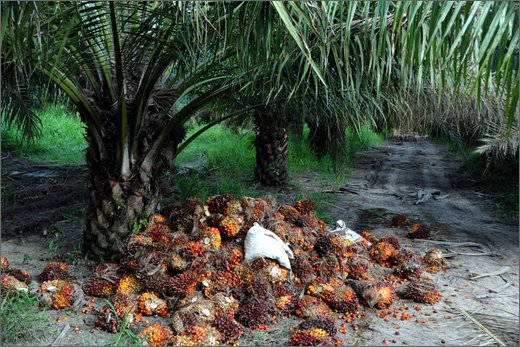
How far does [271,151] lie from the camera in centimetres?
652

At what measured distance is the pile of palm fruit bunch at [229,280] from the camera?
238 centimetres

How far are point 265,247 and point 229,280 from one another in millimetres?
332

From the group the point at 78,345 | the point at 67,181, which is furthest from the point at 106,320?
the point at 67,181

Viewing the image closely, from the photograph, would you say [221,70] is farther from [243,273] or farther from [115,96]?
[243,273]

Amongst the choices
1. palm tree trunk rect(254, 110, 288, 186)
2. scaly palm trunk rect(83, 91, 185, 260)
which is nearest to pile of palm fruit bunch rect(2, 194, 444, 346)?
scaly palm trunk rect(83, 91, 185, 260)

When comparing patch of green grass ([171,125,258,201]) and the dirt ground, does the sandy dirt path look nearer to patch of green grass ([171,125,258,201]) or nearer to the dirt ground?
the dirt ground

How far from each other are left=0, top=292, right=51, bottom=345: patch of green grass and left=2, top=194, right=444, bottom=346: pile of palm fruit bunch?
0.68 ft

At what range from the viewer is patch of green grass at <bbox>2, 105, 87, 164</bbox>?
896cm

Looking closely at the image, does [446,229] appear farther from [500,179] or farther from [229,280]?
[229,280]

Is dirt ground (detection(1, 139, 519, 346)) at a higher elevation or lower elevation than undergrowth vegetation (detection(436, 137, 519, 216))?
lower

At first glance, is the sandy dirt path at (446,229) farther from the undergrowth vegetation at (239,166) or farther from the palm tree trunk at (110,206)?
the palm tree trunk at (110,206)

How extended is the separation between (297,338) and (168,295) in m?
0.84

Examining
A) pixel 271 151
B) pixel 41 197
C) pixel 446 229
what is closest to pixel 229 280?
pixel 446 229

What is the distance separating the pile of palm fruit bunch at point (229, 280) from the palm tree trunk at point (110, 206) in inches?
5.8
